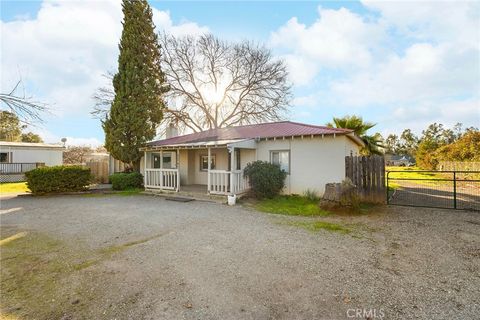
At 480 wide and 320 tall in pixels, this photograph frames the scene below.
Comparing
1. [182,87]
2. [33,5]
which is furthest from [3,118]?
[182,87]

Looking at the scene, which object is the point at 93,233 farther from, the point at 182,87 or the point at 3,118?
the point at 182,87

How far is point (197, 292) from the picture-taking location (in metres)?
3.32

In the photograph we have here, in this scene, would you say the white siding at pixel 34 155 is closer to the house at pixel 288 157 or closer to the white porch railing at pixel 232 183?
the house at pixel 288 157

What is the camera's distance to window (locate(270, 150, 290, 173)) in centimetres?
1144

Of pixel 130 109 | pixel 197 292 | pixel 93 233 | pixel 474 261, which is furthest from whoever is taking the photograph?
pixel 130 109

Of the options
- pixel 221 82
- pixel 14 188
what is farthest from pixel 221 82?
pixel 14 188

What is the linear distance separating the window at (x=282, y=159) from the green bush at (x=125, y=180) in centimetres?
869

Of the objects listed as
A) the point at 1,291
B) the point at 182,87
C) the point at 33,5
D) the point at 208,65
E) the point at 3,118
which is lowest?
the point at 1,291

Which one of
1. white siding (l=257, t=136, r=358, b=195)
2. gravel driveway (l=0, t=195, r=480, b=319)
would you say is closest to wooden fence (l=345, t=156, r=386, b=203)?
white siding (l=257, t=136, r=358, b=195)

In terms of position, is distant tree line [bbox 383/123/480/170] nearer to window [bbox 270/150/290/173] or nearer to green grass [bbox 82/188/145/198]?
window [bbox 270/150/290/173]

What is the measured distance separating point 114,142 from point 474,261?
16230mm

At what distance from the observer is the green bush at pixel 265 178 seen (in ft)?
34.0

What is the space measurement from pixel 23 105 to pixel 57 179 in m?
9.46

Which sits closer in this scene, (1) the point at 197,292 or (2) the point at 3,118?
(1) the point at 197,292
